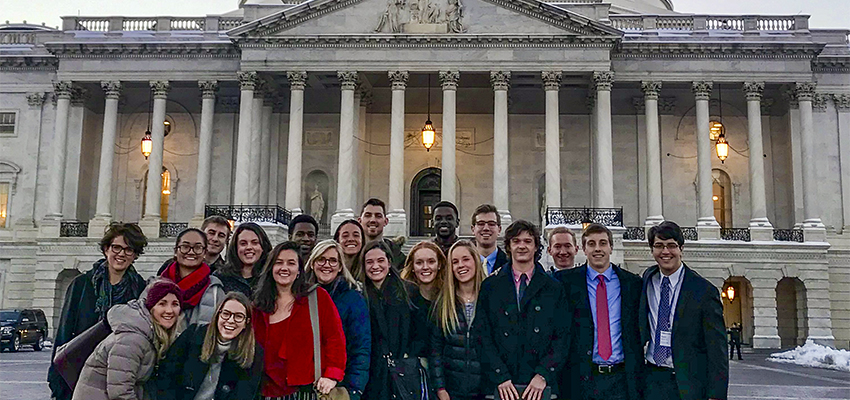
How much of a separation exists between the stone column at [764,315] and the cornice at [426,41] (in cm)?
1271

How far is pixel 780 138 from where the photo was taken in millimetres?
38031

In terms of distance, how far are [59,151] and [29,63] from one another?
19.3 ft

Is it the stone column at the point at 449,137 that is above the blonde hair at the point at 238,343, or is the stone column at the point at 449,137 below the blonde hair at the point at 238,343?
above

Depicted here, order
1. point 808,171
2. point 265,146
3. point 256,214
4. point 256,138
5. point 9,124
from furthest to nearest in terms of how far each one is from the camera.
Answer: point 9,124, point 265,146, point 256,138, point 808,171, point 256,214

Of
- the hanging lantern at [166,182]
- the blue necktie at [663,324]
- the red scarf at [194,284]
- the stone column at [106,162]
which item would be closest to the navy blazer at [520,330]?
the blue necktie at [663,324]

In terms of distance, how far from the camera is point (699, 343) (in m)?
7.27

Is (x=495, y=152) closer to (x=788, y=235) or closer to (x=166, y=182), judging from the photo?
(x=788, y=235)

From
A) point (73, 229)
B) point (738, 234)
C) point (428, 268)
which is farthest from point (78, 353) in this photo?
point (738, 234)

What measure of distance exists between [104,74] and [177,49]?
3819 mm

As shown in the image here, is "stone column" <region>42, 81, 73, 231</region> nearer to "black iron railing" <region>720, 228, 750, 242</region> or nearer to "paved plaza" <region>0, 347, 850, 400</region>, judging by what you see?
"paved plaza" <region>0, 347, 850, 400</region>

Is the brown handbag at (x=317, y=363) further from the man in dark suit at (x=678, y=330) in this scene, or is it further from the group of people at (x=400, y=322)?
the man in dark suit at (x=678, y=330)

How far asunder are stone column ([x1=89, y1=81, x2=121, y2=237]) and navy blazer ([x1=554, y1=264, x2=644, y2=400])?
103ft

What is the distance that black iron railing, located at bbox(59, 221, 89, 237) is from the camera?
3500 cm

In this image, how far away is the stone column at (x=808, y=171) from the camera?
33125 mm
